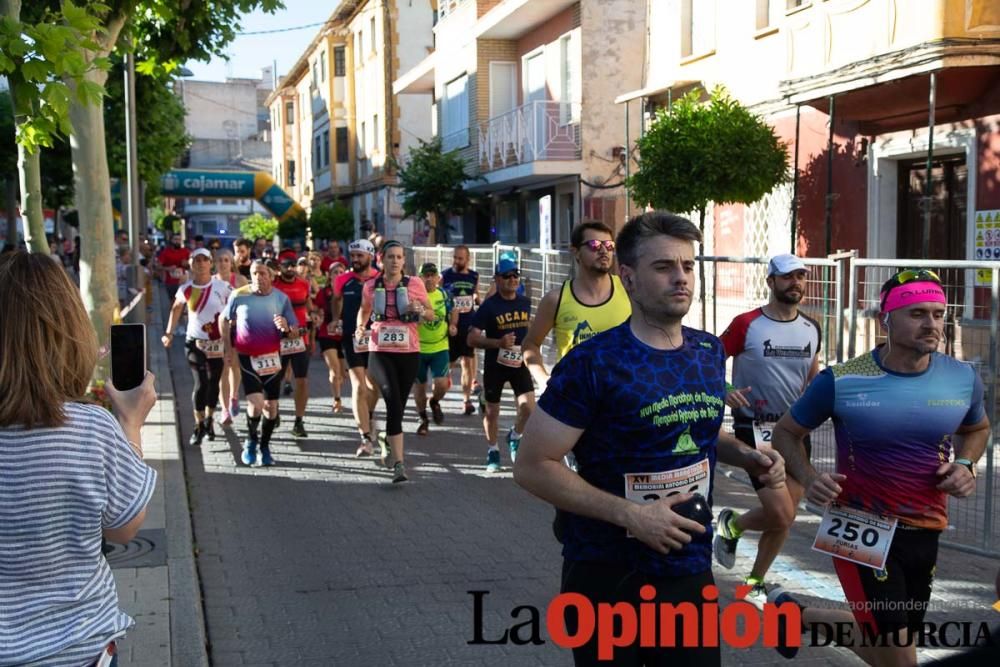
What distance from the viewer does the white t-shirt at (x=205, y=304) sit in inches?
461

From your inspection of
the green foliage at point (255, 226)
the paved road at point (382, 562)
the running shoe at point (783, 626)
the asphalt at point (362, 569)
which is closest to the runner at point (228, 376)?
the paved road at point (382, 562)

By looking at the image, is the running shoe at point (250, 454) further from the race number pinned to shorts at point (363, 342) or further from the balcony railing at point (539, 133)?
the balcony railing at point (539, 133)

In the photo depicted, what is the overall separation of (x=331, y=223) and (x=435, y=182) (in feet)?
55.7

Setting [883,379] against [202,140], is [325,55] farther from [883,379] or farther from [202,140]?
[883,379]

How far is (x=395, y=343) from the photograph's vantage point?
9820 mm

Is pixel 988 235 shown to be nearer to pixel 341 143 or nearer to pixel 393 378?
pixel 393 378

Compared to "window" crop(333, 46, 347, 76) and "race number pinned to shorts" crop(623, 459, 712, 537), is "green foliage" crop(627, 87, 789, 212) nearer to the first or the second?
"race number pinned to shorts" crop(623, 459, 712, 537)

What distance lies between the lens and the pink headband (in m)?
4.37

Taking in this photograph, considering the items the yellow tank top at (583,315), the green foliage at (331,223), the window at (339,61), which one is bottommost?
the yellow tank top at (583,315)

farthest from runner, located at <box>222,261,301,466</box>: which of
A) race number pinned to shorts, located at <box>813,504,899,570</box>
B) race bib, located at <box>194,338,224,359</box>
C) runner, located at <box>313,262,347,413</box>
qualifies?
race number pinned to shorts, located at <box>813,504,899,570</box>

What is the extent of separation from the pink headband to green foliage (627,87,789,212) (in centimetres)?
1108

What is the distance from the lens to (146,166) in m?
31.6

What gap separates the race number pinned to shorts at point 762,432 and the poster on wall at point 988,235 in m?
7.73


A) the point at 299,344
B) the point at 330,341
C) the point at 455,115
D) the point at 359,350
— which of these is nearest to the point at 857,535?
the point at 359,350
